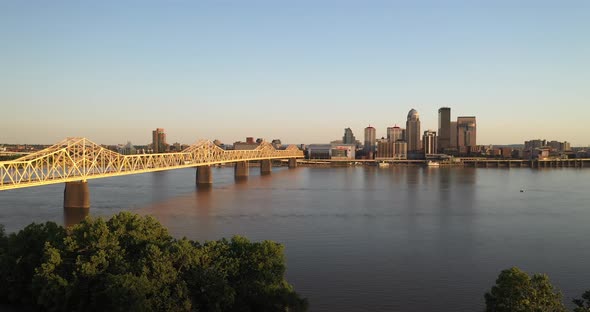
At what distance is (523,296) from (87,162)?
1275 inches

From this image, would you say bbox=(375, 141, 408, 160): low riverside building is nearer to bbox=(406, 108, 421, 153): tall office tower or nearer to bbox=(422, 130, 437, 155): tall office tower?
bbox=(422, 130, 437, 155): tall office tower

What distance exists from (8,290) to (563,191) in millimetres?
48959

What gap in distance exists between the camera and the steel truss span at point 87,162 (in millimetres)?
30755

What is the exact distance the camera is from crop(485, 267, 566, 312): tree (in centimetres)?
1132

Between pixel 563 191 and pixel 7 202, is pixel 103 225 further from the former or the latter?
pixel 563 191

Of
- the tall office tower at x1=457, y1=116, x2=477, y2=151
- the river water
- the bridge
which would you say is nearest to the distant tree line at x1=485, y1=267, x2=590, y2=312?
the river water

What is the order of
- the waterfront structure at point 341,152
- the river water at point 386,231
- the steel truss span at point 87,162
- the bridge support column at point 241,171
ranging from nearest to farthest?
the river water at point 386,231
the steel truss span at point 87,162
the bridge support column at point 241,171
the waterfront structure at point 341,152

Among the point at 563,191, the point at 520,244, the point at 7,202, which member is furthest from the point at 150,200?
the point at 563,191

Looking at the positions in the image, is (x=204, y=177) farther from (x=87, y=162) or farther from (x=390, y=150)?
(x=390, y=150)

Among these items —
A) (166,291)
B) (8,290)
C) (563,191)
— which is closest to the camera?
(166,291)

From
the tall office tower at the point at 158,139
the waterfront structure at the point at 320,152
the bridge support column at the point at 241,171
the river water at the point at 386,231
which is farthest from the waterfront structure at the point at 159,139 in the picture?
the river water at the point at 386,231

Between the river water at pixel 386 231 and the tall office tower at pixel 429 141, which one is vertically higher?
the tall office tower at pixel 429 141

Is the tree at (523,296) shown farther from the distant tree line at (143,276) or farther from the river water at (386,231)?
the river water at (386,231)

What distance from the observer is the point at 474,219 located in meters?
31.4
